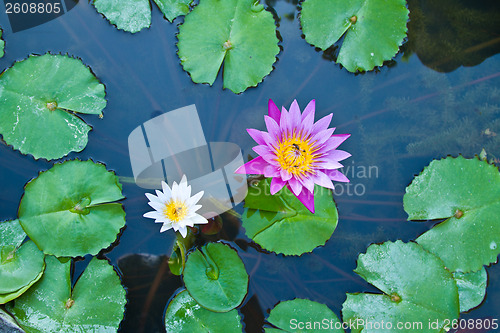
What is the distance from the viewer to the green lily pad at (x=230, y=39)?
2834 millimetres

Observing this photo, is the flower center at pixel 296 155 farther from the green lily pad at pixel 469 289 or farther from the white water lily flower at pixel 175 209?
the green lily pad at pixel 469 289

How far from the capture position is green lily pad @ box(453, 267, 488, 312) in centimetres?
279

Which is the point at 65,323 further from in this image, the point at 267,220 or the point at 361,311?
the point at 361,311

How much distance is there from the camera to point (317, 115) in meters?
3.07

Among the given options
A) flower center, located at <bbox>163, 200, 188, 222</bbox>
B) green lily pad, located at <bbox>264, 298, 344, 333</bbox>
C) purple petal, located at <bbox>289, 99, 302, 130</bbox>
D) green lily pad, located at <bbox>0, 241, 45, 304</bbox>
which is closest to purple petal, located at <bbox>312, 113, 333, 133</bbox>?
purple petal, located at <bbox>289, 99, 302, 130</bbox>

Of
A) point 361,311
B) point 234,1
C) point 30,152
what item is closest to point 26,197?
point 30,152

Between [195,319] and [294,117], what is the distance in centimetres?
164

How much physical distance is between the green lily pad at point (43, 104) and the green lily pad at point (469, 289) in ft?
10.3

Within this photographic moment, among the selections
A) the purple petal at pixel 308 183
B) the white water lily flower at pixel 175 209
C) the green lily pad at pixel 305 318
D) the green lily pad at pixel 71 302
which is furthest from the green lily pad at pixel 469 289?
the green lily pad at pixel 71 302

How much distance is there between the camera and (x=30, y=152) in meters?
2.74

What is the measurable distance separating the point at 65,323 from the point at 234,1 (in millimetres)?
2714

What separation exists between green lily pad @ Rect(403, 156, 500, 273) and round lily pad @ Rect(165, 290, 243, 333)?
5.21 feet

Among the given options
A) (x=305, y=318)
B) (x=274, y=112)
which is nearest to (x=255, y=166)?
(x=274, y=112)

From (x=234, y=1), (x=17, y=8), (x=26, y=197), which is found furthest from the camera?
(x=17, y=8)
